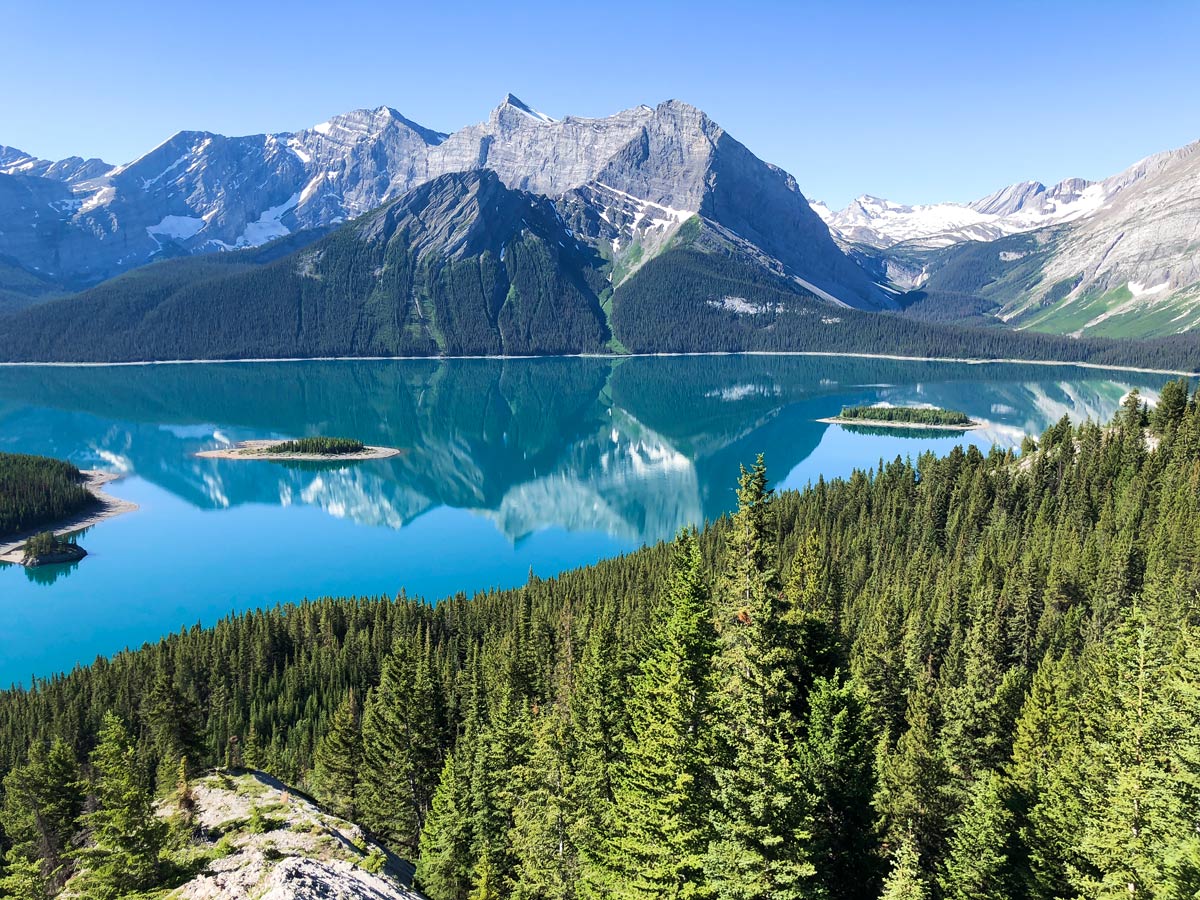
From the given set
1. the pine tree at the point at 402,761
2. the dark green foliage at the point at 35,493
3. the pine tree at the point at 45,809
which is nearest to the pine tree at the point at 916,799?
the pine tree at the point at 402,761

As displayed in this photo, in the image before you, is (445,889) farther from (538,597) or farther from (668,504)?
(668,504)

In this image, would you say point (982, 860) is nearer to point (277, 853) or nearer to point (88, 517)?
point (277, 853)

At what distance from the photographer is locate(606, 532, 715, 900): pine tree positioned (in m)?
25.6

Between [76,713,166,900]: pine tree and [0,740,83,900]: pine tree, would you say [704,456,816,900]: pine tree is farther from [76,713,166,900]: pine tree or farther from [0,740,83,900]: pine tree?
[0,740,83,900]: pine tree

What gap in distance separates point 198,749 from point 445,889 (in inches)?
903

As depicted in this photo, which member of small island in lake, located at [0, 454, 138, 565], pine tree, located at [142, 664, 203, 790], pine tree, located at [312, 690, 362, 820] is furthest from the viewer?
small island in lake, located at [0, 454, 138, 565]

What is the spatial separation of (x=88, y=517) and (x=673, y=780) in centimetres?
17484

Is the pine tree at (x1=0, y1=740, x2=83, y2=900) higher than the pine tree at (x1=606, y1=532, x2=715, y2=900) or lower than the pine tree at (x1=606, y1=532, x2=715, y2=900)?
lower

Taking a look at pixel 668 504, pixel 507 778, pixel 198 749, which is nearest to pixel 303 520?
pixel 668 504

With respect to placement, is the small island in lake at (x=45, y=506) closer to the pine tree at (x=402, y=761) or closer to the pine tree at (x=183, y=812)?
the pine tree at (x=402, y=761)

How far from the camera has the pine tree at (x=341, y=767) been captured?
5884cm

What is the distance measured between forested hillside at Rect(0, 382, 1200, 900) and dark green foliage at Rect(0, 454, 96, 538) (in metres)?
79.0

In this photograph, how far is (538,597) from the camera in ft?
324

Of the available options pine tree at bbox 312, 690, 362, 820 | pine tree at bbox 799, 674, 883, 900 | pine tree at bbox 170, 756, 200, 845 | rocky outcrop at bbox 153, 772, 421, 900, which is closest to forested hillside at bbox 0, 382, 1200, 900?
pine tree at bbox 799, 674, 883, 900
